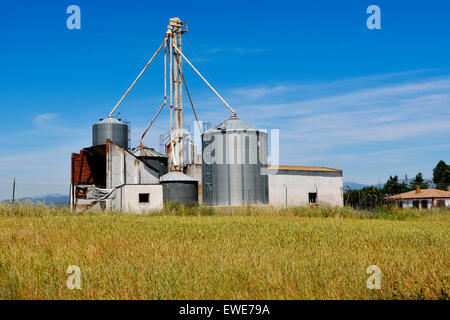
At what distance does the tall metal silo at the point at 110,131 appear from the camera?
3631 cm

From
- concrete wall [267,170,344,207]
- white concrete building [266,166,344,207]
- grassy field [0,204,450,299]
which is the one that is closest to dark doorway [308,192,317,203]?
white concrete building [266,166,344,207]

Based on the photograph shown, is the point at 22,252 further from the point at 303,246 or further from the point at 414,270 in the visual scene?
the point at 414,270

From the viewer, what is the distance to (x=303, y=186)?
3572cm

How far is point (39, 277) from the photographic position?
561cm

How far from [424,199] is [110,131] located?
124 feet

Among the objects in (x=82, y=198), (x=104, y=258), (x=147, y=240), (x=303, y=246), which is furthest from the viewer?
(x=82, y=198)

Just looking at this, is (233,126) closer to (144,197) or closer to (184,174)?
(184,174)

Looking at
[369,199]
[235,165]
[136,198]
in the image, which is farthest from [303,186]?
[369,199]

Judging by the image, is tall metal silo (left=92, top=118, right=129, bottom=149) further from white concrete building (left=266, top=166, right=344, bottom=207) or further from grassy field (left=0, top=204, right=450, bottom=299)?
→ grassy field (left=0, top=204, right=450, bottom=299)

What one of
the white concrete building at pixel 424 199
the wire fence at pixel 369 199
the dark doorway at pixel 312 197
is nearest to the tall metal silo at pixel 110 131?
the dark doorway at pixel 312 197

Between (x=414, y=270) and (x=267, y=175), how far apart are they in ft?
86.0

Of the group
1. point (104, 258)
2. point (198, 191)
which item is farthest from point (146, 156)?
point (104, 258)

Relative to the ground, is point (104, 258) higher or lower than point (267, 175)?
lower
